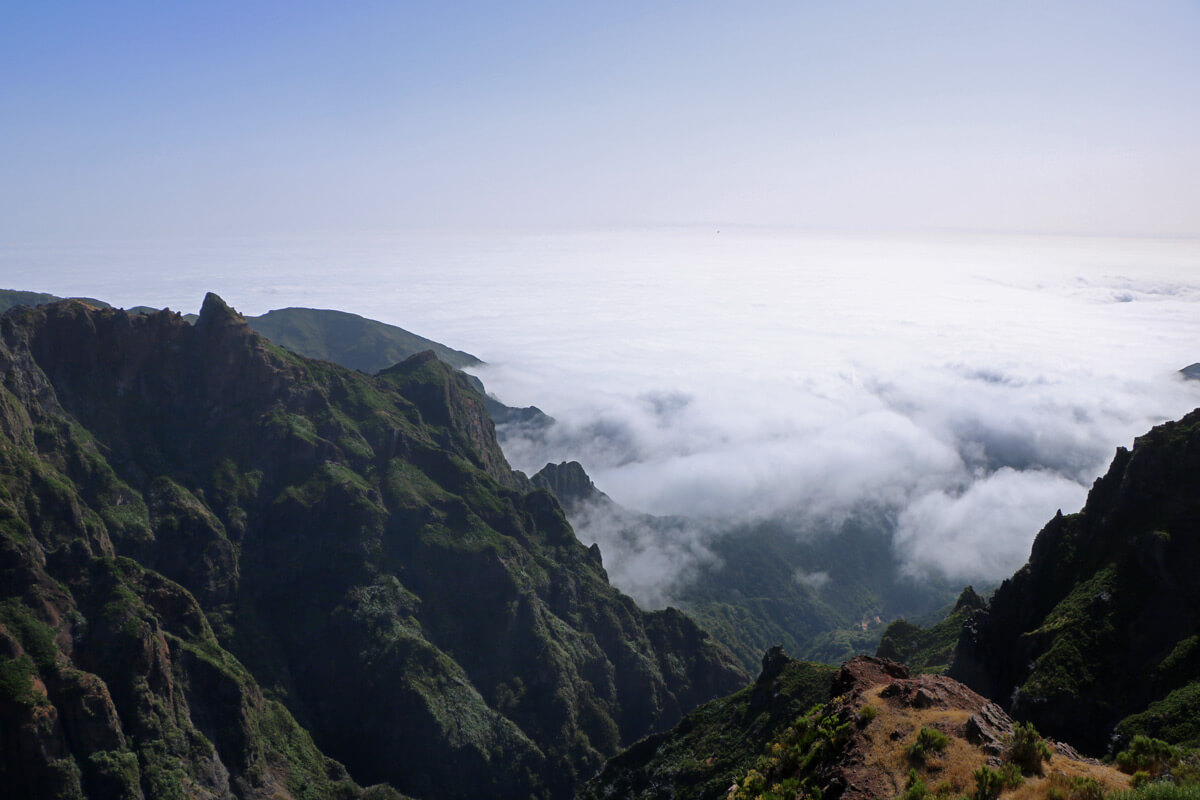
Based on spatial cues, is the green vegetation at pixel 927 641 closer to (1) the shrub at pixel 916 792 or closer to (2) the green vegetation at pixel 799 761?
(2) the green vegetation at pixel 799 761

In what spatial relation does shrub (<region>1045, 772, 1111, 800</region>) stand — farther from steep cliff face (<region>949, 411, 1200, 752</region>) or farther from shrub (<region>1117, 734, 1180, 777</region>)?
steep cliff face (<region>949, 411, 1200, 752</region>)

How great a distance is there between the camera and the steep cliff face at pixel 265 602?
349 ft

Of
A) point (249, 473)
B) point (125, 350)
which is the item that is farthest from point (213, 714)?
point (125, 350)

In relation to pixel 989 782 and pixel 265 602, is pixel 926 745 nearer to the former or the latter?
pixel 989 782

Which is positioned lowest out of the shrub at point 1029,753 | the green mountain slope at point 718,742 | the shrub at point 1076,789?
the green mountain slope at point 718,742

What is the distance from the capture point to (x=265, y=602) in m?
153

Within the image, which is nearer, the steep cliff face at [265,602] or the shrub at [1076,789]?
the shrub at [1076,789]

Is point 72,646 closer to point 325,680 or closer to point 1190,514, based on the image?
point 325,680

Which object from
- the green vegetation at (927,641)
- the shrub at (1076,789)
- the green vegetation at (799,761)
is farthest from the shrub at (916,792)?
the green vegetation at (927,641)

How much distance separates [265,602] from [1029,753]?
155249 mm

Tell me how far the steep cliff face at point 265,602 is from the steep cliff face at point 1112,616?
10008cm

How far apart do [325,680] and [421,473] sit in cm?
5940

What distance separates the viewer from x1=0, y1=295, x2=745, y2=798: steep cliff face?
106 m

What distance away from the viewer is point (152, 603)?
120 m
